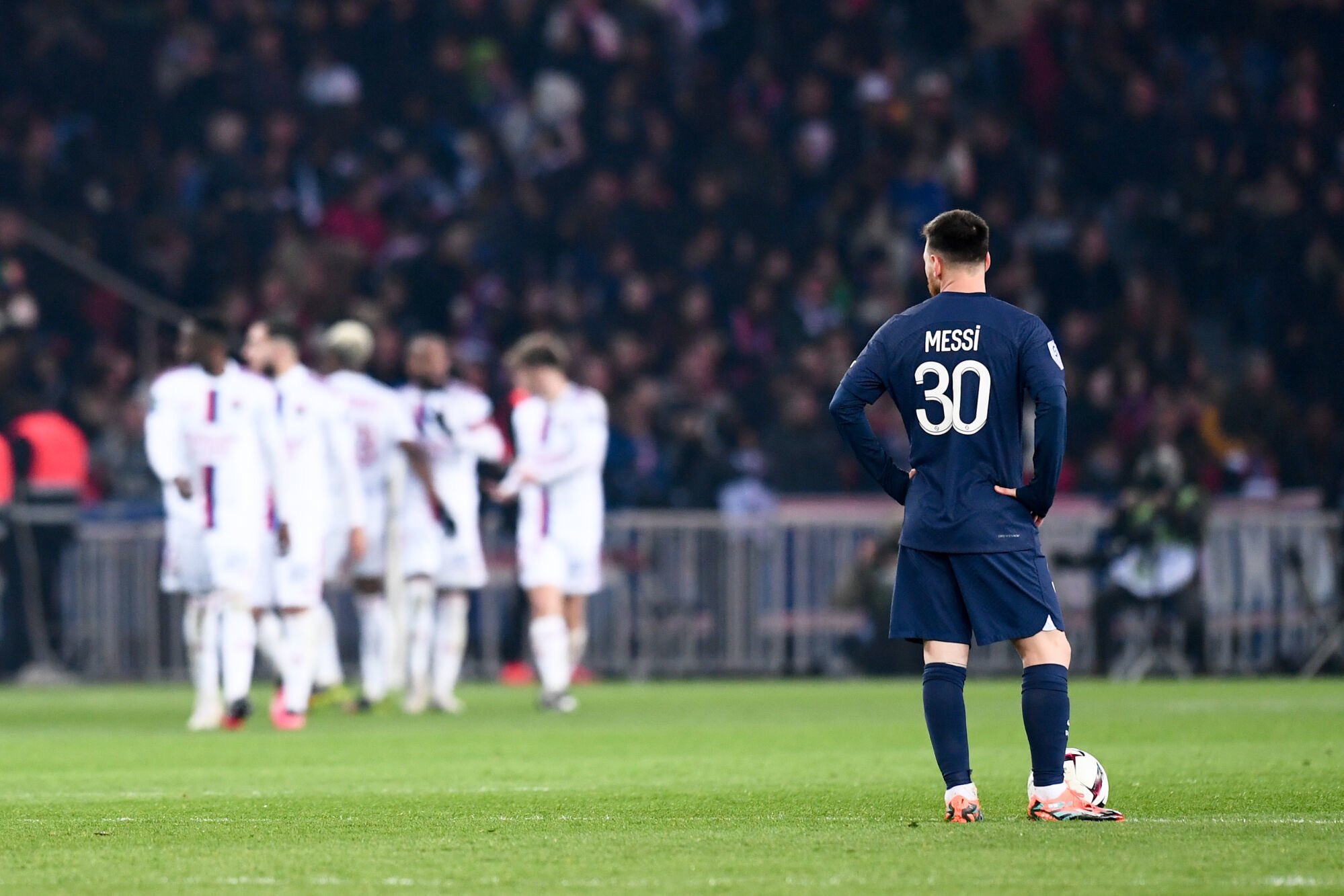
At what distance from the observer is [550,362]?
15.1m

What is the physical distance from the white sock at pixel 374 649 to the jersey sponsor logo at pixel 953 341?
338 inches

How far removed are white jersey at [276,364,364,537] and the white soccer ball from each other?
22.8 feet

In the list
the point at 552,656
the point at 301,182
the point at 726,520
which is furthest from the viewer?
the point at 301,182

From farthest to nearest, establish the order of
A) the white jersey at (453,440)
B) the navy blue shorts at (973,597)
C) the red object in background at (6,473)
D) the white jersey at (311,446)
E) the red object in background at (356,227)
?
the red object in background at (356,227)
the red object in background at (6,473)
the white jersey at (453,440)
the white jersey at (311,446)
the navy blue shorts at (973,597)

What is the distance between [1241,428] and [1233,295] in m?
1.80

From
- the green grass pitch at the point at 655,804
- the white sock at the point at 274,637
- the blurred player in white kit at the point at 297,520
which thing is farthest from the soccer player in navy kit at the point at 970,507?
the white sock at the point at 274,637

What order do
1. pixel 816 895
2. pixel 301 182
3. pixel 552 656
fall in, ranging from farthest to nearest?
1. pixel 301 182
2. pixel 552 656
3. pixel 816 895

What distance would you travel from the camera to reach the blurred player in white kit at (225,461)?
13.3 m

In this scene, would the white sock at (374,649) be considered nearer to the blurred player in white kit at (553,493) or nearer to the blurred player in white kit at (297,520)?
the blurred player in white kit at (553,493)

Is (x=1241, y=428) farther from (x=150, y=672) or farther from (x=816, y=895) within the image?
(x=816, y=895)

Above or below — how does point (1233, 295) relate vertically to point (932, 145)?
below

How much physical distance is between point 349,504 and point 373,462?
137cm

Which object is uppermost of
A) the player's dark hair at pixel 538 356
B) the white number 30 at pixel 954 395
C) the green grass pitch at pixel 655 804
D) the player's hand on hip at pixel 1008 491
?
the player's dark hair at pixel 538 356

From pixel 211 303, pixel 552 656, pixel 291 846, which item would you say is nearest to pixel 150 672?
pixel 211 303
